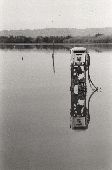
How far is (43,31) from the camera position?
2232 millimetres

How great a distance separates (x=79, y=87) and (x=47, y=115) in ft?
0.80

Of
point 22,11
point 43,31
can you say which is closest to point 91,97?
point 43,31

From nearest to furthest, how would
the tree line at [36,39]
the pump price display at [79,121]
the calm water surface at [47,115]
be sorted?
the calm water surface at [47,115]
the pump price display at [79,121]
the tree line at [36,39]

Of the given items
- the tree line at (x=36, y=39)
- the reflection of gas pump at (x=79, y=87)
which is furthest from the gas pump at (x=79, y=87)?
the tree line at (x=36, y=39)

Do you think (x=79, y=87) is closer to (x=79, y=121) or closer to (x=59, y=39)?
(x=79, y=121)

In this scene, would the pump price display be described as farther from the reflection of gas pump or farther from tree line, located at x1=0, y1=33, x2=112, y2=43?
tree line, located at x1=0, y1=33, x2=112, y2=43

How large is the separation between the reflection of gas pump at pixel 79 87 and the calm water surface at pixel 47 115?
0.03 m

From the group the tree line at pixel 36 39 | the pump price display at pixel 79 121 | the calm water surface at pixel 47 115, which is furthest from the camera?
the tree line at pixel 36 39

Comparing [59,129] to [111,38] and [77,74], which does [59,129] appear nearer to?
[77,74]

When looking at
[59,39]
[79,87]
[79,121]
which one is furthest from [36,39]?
[79,121]

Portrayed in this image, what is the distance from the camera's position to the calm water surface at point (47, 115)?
1.94 metres

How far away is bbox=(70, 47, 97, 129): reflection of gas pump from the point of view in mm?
2123

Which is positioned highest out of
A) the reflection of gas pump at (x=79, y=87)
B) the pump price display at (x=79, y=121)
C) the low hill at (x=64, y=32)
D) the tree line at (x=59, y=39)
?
the low hill at (x=64, y=32)

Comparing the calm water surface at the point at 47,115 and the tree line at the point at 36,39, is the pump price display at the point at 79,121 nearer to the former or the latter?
the calm water surface at the point at 47,115
